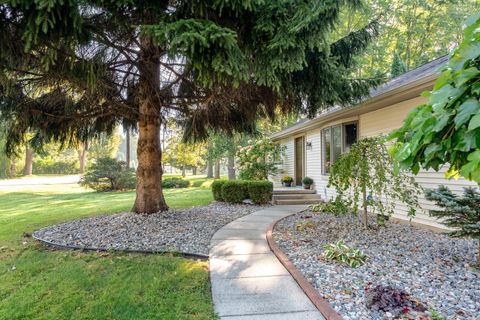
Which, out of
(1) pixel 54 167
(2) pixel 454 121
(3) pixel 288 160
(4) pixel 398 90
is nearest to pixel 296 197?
(3) pixel 288 160

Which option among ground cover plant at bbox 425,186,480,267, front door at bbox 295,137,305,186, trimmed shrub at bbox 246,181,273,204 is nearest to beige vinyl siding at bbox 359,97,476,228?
ground cover plant at bbox 425,186,480,267

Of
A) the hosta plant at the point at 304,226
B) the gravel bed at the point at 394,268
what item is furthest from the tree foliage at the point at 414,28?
the gravel bed at the point at 394,268

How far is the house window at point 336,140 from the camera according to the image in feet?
29.8

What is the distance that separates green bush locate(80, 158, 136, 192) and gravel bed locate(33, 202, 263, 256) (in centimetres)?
1219

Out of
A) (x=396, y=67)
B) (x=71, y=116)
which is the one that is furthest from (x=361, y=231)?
(x=396, y=67)

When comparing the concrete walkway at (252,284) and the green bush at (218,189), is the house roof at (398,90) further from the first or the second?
the green bush at (218,189)

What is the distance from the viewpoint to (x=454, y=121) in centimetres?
111

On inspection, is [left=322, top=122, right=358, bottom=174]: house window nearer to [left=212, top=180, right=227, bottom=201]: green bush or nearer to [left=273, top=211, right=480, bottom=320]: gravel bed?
[left=273, top=211, right=480, bottom=320]: gravel bed

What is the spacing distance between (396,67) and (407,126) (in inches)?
463

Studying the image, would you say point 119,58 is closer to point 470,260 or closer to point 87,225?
point 87,225

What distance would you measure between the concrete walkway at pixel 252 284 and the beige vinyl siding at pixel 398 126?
3483 mm

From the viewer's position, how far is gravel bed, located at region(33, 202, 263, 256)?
5.39 metres

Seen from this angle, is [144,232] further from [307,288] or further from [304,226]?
[307,288]

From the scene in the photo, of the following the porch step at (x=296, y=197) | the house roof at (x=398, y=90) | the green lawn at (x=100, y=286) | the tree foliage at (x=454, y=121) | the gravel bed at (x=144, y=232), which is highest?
the house roof at (x=398, y=90)
